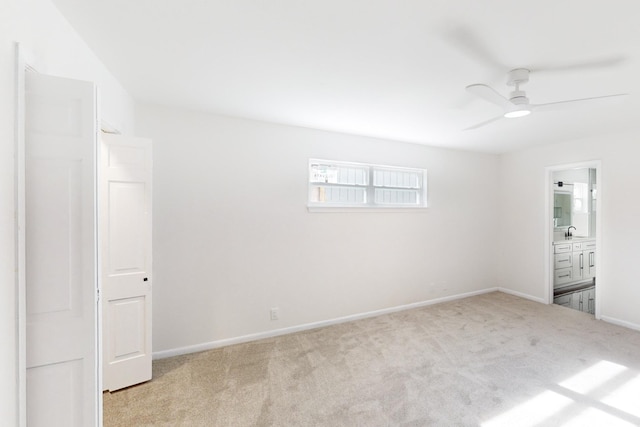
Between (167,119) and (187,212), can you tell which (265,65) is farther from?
(187,212)

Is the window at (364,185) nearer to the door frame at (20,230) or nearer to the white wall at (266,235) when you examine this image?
the white wall at (266,235)

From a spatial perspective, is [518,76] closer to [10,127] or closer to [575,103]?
[575,103]

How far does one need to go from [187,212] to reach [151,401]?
160 centimetres

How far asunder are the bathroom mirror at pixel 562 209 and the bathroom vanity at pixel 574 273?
16.6 inches

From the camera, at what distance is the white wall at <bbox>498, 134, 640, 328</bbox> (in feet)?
10.9

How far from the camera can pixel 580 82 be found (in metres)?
2.09

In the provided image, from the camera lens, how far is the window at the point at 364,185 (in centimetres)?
346

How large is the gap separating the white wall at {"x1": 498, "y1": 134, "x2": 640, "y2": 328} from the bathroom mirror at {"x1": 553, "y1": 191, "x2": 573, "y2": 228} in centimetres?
151

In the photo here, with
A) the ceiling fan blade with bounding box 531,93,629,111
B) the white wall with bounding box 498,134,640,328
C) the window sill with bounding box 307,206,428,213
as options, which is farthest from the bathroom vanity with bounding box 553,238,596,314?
the ceiling fan blade with bounding box 531,93,629,111

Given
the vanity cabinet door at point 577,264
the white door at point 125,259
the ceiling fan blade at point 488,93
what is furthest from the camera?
the vanity cabinet door at point 577,264

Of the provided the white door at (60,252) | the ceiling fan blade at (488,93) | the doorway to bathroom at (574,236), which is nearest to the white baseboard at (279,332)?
the white door at (60,252)

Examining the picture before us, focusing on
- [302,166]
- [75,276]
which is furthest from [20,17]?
[302,166]

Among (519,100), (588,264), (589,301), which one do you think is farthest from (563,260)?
(519,100)

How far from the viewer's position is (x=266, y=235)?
3064mm
